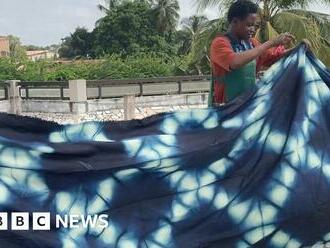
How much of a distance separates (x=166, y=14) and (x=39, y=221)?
52943mm

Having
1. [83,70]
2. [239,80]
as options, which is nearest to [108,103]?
[239,80]

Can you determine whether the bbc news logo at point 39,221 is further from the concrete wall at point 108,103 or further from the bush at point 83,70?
the bush at point 83,70

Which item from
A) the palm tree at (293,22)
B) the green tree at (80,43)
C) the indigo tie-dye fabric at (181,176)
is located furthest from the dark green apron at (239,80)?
the green tree at (80,43)

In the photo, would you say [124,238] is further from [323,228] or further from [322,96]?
[322,96]

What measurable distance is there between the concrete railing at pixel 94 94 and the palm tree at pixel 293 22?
1982 millimetres

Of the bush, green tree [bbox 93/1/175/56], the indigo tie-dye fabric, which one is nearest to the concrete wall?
the bush

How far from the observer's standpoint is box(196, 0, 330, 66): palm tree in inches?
543

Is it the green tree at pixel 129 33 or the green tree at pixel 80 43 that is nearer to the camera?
the green tree at pixel 129 33

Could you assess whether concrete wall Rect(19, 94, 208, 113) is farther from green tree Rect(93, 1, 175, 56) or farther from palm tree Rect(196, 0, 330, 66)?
green tree Rect(93, 1, 175, 56)

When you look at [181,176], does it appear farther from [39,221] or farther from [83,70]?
[83,70]

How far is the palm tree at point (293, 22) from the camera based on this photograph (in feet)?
45.3

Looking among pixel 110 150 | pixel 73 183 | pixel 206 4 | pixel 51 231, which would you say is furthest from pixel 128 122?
pixel 206 4

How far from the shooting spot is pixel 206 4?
47.1 ft

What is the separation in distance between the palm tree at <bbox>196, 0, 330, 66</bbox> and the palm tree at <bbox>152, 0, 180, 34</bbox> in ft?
128
